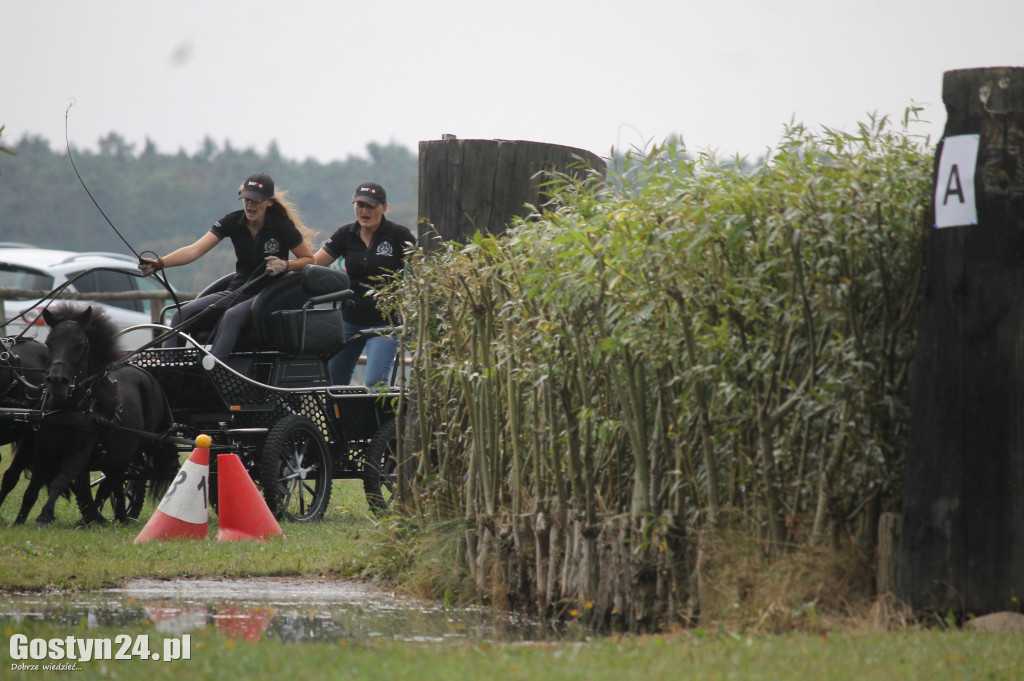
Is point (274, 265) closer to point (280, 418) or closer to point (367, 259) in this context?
point (367, 259)

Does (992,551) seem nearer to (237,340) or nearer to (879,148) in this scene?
(879,148)

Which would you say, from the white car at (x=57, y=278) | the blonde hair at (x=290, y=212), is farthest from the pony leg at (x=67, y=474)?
the white car at (x=57, y=278)

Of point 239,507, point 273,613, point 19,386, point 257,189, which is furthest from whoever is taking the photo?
point 257,189

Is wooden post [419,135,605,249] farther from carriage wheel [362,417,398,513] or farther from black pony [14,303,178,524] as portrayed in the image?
black pony [14,303,178,524]

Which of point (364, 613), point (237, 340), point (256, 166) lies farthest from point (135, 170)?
point (364, 613)

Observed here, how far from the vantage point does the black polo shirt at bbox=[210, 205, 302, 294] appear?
32.1 ft

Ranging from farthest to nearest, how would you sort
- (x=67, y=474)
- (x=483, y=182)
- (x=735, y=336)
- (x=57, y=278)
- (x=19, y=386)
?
(x=57, y=278) < (x=19, y=386) < (x=67, y=474) < (x=483, y=182) < (x=735, y=336)

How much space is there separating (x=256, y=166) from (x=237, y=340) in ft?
215

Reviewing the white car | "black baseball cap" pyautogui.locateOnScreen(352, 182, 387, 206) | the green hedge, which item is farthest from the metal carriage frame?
the white car

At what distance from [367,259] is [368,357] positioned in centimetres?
85

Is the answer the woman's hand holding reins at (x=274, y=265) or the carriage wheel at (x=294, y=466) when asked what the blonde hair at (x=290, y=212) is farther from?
the carriage wheel at (x=294, y=466)

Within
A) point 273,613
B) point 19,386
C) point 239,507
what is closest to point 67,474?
Result: point 19,386

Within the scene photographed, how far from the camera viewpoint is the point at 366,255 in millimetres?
10219

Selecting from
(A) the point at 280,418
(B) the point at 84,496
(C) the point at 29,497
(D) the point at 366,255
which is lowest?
(B) the point at 84,496
